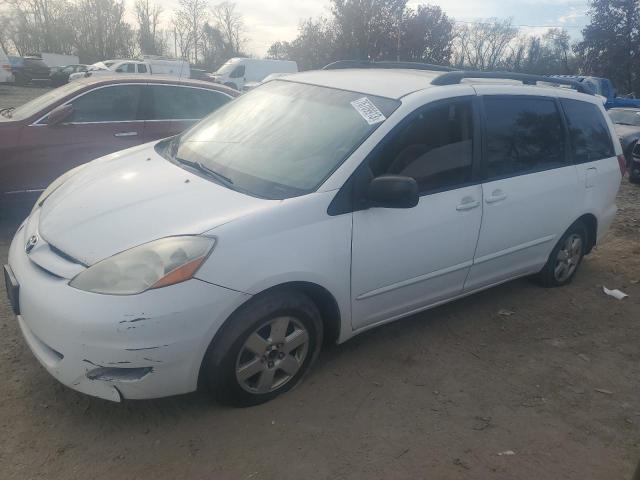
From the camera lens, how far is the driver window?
10.8ft

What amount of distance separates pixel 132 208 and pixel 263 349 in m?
1.02

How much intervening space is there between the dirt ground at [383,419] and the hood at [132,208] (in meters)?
0.86

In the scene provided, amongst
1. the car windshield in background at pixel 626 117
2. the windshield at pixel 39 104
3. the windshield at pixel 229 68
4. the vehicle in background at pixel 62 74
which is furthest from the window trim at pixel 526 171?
the vehicle in background at pixel 62 74

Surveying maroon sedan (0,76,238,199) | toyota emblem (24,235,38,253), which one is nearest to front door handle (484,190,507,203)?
toyota emblem (24,235,38,253)

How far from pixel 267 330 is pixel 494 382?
150cm

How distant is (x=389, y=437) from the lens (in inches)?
111

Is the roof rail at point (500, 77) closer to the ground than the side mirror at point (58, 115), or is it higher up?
higher up

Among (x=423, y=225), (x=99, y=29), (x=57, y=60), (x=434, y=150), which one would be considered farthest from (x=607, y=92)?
(x=99, y=29)

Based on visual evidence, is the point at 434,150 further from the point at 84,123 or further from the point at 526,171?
the point at 84,123

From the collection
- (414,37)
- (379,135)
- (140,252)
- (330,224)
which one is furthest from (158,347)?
(414,37)

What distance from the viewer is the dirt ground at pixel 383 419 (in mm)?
2578

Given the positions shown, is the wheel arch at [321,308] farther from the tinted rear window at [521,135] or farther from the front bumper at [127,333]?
the tinted rear window at [521,135]

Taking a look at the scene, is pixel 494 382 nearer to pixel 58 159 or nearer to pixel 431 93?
pixel 431 93

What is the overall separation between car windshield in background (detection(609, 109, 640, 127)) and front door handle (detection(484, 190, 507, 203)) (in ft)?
36.0
